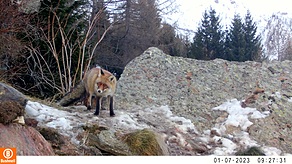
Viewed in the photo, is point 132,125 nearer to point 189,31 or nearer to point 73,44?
point 73,44

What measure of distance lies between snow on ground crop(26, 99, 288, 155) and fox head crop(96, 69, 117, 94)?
15.7 inches

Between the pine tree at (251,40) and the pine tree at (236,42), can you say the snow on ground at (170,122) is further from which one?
the pine tree at (236,42)

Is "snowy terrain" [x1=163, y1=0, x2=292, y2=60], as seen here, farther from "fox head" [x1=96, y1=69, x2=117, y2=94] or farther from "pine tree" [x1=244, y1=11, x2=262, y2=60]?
"fox head" [x1=96, y1=69, x2=117, y2=94]

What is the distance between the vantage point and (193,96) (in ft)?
23.0

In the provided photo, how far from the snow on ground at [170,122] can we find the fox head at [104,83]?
0.40 meters

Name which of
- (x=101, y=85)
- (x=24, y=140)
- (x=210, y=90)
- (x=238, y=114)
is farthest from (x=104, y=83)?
(x=210, y=90)

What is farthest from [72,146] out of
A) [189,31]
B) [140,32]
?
[189,31]

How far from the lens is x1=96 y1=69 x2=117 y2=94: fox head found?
546cm

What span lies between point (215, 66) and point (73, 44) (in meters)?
4.41

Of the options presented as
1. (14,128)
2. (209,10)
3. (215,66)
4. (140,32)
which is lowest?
(14,128)

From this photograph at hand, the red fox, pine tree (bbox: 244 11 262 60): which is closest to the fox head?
the red fox

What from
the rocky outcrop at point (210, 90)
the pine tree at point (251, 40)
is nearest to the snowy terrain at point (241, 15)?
the pine tree at point (251, 40)

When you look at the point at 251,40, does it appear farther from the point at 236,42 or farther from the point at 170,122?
the point at 170,122

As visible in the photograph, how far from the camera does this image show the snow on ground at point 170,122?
4918 millimetres
